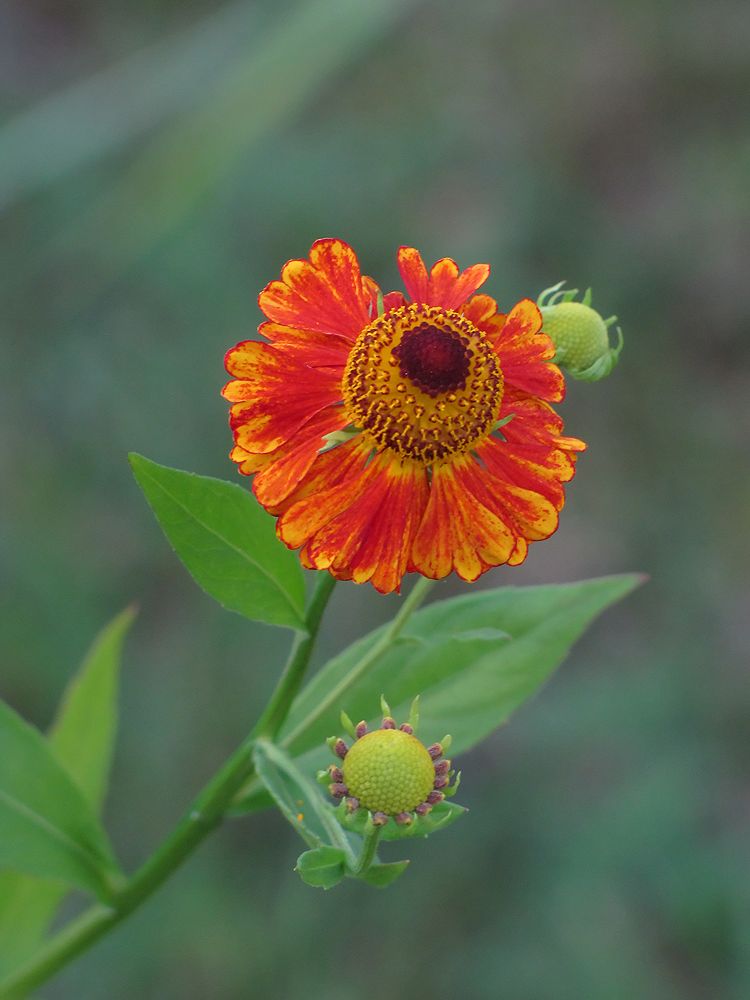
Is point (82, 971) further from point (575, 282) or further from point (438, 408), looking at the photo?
point (575, 282)

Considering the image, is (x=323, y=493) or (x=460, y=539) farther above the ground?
(x=323, y=493)

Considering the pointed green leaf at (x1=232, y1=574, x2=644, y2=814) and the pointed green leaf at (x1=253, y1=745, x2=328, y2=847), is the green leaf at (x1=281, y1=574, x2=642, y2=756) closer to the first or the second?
the pointed green leaf at (x1=232, y1=574, x2=644, y2=814)

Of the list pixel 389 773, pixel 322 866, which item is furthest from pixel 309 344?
pixel 322 866

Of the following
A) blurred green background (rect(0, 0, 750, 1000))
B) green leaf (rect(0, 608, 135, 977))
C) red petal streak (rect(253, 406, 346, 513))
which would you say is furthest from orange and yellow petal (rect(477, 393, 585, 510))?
blurred green background (rect(0, 0, 750, 1000))

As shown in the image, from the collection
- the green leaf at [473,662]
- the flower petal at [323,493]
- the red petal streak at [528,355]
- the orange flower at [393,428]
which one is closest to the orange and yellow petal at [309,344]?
the orange flower at [393,428]

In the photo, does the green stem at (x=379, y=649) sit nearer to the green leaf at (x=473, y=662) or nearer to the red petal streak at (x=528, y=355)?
the green leaf at (x=473, y=662)

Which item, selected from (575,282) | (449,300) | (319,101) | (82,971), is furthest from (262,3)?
(82,971)

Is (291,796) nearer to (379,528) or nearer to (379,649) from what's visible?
(379,649)
